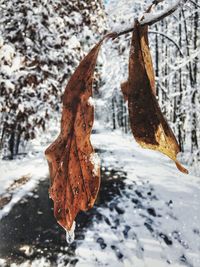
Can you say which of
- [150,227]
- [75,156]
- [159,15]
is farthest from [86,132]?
[150,227]

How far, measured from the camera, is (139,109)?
1.07 feet

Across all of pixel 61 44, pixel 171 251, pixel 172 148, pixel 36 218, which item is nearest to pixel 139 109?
pixel 172 148

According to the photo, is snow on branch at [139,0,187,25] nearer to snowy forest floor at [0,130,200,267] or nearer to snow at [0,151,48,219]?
snowy forest floor at [0,130,200,267]

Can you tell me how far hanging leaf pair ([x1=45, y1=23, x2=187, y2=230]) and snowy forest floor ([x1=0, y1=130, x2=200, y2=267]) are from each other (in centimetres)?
548

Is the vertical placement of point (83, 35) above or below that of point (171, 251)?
above

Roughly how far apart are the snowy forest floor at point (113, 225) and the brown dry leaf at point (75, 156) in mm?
5471

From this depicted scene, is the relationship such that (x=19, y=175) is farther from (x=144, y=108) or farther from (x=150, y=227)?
(x=144, y=108)

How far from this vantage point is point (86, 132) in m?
0.32

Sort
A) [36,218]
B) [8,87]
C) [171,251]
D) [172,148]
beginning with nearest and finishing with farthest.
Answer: [172,148], [171,251], [8,87], [36,218]

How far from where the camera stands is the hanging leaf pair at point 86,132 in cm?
32

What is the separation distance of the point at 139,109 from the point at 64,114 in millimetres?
82

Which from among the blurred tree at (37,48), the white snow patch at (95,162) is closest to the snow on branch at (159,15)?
the white snow patch at (95,162)

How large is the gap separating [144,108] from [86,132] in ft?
0.22

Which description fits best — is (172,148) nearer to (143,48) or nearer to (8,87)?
(143,48)
